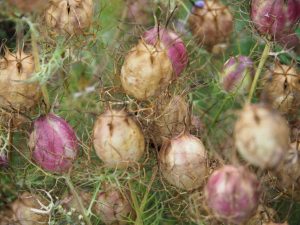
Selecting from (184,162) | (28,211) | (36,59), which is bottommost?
(28,211)

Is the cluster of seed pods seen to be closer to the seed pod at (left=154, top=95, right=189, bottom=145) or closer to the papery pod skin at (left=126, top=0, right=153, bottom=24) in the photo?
the seed pod at (left=154, top=95, right=189, bottom=145)

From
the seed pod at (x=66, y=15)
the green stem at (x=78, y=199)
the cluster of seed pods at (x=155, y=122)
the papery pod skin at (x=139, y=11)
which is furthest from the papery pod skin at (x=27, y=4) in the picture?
the papery pod skin at (x=139, y=11)

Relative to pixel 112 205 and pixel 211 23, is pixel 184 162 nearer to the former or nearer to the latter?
pixel 112 205

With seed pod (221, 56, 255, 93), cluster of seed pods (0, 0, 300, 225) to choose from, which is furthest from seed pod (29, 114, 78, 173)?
seed pod (221, 56, 255, 93)

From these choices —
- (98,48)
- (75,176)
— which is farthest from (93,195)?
(98,48)

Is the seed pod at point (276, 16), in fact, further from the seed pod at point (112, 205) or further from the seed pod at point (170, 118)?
the seed pod at point (112, 205)

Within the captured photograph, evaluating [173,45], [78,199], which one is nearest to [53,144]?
[78,199]

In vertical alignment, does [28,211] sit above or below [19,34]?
below
